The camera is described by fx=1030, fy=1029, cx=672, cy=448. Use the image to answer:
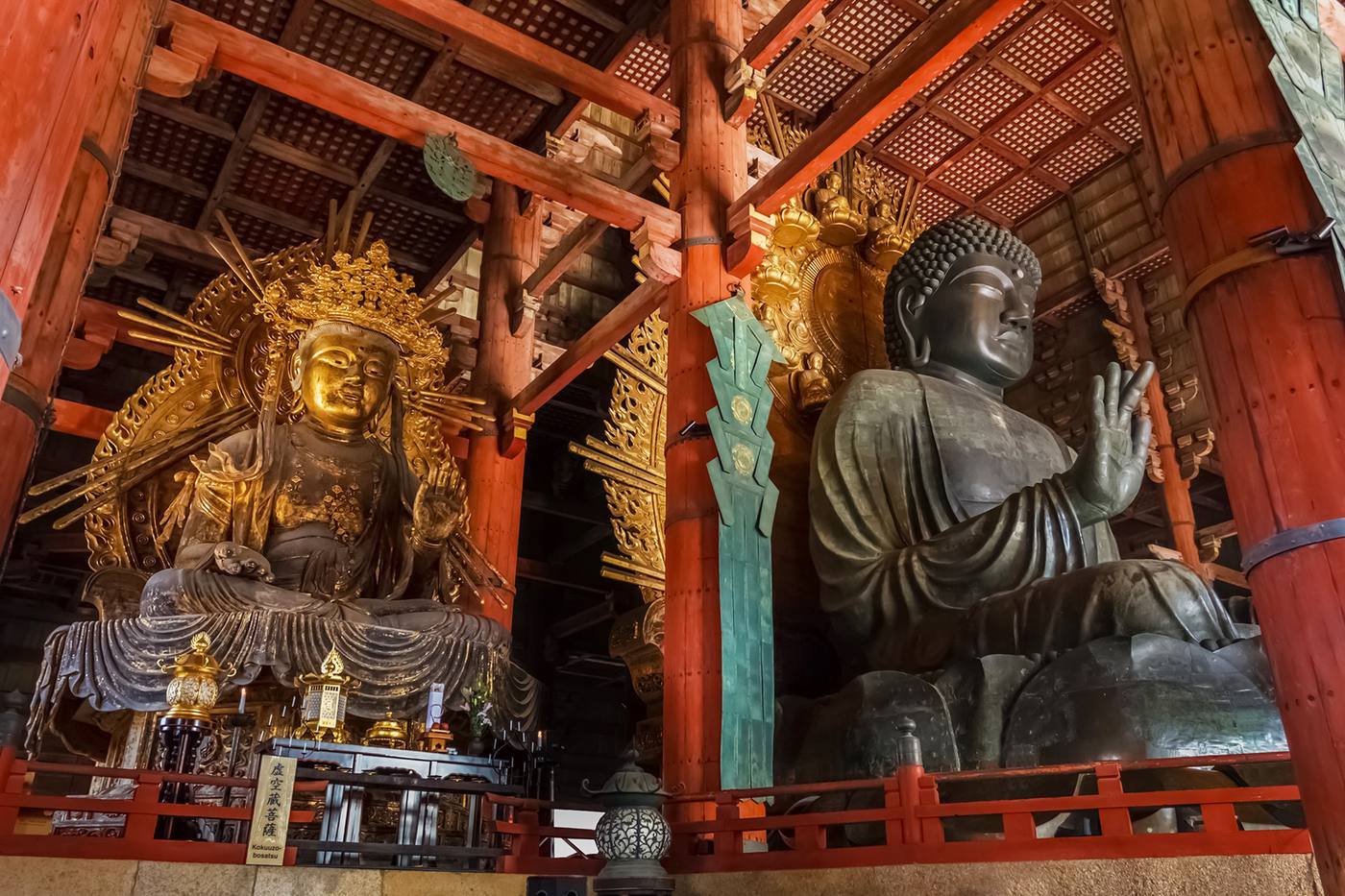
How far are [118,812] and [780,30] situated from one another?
405cm

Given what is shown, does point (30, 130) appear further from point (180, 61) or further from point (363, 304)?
point (363, 304)

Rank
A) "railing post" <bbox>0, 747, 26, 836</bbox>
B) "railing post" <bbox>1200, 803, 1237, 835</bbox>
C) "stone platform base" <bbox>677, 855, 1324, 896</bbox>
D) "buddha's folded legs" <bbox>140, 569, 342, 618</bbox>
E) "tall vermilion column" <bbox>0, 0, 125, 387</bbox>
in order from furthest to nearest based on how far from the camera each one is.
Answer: "buddha's folded legs" <bbox>140, 569, 342, 618</bbox> → "railing post" <bbox>0, 747, 26, 836</bbox> → "railing post" <bbox>1200, 803, 1237, 835</bbox> → "stone platform base" <bbox>677, 855, 1324, 896</bbox> → "tall vermilion column" <bbox>0, 0, 125, 387</bbox>

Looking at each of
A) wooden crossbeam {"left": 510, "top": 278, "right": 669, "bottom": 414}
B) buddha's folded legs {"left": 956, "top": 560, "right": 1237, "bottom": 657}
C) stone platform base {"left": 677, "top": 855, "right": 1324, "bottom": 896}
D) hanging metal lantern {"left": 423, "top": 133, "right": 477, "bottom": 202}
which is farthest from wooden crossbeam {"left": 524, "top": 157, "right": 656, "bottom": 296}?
stone platform base {"left": 677, "top": 855, "right": 1324, "bottom": 896}

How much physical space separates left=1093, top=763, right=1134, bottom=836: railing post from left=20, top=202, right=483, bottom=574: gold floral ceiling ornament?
440 cm

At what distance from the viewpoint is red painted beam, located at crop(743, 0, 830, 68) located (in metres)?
4.67

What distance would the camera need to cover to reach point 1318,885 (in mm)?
2166

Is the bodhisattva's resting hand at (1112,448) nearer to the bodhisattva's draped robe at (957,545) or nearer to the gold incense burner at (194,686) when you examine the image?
the bodhisattva's draped robe at (957,545)

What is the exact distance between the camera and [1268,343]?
87.2 inches

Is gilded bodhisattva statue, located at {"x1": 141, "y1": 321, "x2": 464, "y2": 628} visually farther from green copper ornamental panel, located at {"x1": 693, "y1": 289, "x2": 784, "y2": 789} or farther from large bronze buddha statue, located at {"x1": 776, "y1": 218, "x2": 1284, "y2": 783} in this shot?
large bronze buddha statue, located at {"x1": 776, "y1": 218, "x2": 1284, "y2": 783}

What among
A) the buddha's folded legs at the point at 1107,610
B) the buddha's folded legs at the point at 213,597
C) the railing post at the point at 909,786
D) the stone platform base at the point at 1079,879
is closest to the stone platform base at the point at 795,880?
the stone platform base at the point at 1079,879

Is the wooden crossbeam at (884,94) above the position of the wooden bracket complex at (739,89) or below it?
below

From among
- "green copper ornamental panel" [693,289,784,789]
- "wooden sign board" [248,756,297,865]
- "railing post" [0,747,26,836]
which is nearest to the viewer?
"railing post" [0,747,26,836]

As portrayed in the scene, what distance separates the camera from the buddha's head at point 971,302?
523 centimetres

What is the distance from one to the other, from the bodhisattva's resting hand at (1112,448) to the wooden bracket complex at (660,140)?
2.22m
